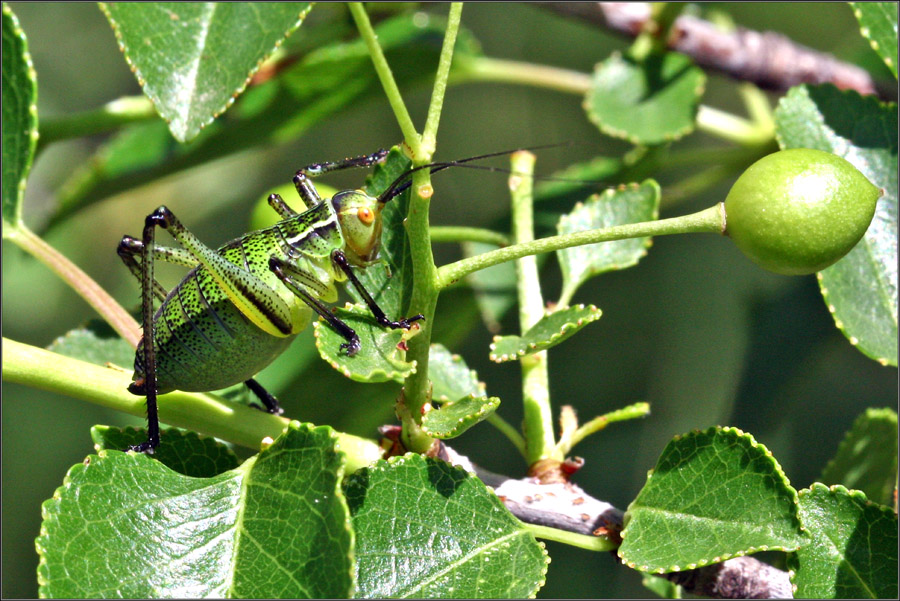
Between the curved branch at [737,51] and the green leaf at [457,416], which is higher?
the curved branch at [737,51]

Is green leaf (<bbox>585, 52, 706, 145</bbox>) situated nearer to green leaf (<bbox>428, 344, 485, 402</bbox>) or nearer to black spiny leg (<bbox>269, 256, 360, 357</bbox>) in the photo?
green leaf (<bbox>428, 344, 485, 402</bbox>)

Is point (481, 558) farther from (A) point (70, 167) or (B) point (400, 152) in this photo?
(A) point (70, 167)

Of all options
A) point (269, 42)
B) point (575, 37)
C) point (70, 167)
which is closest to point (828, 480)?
point (269, 42)

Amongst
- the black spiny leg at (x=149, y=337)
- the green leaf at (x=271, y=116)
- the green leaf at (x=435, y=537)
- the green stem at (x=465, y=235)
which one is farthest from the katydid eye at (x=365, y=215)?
the green leaf at (x=271, y=116)

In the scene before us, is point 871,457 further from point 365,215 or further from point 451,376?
point 365,215

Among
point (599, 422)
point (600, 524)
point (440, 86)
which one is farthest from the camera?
point (599, 422)

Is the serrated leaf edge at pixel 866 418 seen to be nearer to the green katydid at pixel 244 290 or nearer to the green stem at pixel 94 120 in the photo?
the green katydid at pixel 244 290

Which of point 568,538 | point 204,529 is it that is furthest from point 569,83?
point 204,529
